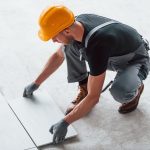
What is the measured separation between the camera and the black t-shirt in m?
2.14

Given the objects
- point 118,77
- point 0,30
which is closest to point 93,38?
point 118,77

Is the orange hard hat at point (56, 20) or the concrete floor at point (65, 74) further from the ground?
the orange hard hat at point (56, 20)

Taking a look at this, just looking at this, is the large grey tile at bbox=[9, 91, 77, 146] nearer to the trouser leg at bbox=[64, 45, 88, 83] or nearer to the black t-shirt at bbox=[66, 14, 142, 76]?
the trouser leg at bbox=[64, 45, 88, 83]

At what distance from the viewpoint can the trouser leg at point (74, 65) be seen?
246cm

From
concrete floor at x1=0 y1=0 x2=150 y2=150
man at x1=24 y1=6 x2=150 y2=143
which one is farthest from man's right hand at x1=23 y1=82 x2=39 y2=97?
concrete floor at x1=0 y1=0 x2=150 y2=150

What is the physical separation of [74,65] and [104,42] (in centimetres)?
46

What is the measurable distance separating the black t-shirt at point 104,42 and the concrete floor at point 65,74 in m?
0.48

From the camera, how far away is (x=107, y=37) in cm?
218

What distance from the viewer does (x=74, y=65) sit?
257 centimetres

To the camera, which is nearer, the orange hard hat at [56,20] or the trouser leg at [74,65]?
the orange hard hat at [56,20]

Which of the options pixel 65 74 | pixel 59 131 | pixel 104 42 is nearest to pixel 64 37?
pixel 104 42

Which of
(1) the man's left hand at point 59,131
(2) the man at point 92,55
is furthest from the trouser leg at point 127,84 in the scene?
(1) the man's left hand at point 59,131

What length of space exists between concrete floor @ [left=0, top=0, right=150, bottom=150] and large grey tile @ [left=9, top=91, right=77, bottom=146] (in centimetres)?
6

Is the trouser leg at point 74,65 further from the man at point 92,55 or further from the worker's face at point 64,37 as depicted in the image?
the worker's face at point 64,37
